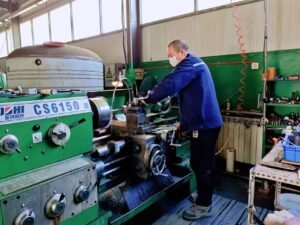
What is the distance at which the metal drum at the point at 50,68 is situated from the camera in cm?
195

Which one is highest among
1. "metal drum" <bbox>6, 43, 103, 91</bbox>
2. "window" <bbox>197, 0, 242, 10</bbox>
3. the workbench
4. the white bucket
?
"window" <bbox>197, 0, 242, 10</bbox>

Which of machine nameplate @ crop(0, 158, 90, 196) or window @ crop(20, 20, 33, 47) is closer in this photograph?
machine nameplate @ crop(0, 158, 90, 196)

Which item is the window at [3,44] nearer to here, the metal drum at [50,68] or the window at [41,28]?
the window at [41,28]

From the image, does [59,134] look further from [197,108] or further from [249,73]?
[249,73]

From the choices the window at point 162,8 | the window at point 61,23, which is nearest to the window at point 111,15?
the window at point 162,8

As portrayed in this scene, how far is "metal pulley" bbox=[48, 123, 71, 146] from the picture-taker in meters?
1.16

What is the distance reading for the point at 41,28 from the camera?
6223 millimetres

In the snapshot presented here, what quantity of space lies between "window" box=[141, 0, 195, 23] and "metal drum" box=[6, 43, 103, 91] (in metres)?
1.92

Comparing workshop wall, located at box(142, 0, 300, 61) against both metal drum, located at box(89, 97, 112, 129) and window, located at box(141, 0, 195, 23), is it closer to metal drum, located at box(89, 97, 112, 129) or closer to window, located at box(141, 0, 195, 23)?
window, located at box(141, 0, 195, 23)

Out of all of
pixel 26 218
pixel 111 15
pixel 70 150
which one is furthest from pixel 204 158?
pixel 111 15

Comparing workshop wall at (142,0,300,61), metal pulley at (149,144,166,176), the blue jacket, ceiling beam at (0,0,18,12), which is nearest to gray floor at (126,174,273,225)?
metal pulley at (149,144,166,176)

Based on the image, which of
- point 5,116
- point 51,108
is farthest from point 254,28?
point 5,116

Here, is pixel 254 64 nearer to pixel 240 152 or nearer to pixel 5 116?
pixel 240 152

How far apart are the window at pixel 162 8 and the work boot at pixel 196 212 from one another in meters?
2.60
